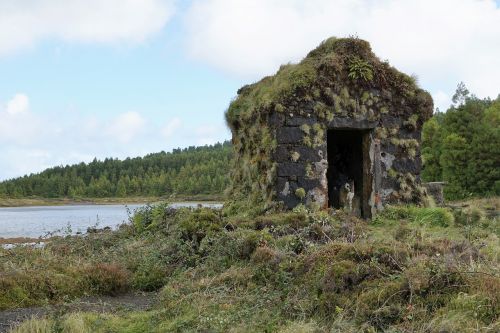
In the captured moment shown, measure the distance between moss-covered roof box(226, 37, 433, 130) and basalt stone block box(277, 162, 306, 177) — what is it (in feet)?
4.13

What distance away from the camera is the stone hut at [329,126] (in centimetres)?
1326

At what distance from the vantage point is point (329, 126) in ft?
45.0

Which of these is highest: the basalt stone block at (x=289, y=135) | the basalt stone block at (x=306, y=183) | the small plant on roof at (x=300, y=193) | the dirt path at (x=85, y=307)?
the basalt stone block at (x=289, y=135)

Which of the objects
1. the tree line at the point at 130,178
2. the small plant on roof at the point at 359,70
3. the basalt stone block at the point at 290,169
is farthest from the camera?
the tree line at the point at 130,178

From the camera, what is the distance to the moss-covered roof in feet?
44.2

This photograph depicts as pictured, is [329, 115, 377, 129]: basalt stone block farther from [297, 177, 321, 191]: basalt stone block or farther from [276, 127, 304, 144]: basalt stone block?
[297, 177, 321, 191]: basalt stone block

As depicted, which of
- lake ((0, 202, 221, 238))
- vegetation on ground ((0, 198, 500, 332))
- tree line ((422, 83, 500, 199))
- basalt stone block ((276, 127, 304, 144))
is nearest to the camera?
vegetation on ground ((0, 198, 500, 332))

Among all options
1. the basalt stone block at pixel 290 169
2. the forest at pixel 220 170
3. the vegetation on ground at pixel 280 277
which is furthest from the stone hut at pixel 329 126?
the forest at pixel 220 170

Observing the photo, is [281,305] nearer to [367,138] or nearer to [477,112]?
[367,138]

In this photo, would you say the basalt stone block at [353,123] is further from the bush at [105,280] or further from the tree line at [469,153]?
the tree line at [469,153]

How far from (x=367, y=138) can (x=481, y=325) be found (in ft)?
30.3

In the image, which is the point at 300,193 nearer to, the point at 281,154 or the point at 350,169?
the point at 281,154

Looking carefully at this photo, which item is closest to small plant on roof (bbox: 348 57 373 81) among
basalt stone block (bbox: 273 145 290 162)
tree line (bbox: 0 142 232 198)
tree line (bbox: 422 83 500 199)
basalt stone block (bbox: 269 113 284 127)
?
basalt stone block (bbox: 269 113 284 127)

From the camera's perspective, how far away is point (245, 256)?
31.1 ft
